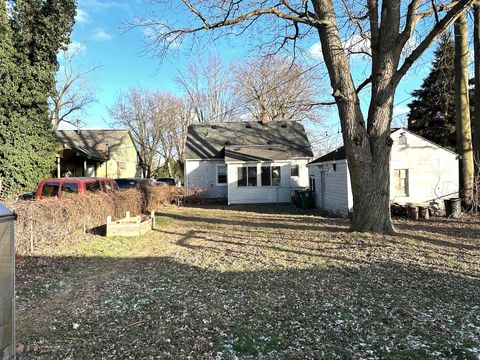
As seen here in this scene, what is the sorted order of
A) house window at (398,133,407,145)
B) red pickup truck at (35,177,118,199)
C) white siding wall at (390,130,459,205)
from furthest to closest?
white siding wall at (390,130,459,205), house window at (398,133,407,145), red pickup truck at (35,177,118,199)

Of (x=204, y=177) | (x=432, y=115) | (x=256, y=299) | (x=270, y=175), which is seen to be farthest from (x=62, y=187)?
(x=432, y=115)


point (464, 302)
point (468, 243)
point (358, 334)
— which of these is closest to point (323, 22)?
point (468, 243)

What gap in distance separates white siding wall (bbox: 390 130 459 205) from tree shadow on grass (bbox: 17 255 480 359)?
9.12 metres

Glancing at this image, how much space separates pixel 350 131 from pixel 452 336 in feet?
22.2

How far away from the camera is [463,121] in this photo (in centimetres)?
1553

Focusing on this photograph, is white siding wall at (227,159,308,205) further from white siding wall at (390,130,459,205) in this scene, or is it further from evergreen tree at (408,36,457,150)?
evergreen tree at (408,36,457,150)

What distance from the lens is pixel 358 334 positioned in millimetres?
4141

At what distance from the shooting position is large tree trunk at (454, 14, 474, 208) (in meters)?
15.2

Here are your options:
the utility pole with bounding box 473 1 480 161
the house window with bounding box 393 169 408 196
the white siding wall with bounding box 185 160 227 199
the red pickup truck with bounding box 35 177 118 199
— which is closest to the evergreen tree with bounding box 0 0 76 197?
the red pickup truck with bounding box 35 177 118 199

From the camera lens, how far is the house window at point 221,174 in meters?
26.1

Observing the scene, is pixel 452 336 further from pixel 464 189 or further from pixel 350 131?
pixel 464 189

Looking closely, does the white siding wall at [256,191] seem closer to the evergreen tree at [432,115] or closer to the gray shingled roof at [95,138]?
the evergreen tree at [432,115]

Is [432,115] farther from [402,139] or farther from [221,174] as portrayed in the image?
[221,174]

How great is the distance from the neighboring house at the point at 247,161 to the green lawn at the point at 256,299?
42.3 ft
